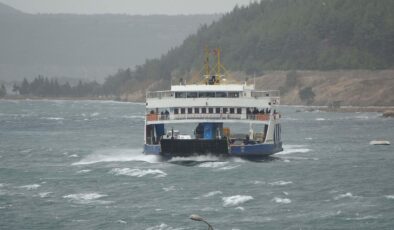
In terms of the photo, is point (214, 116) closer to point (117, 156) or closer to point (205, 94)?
point (205, 94)

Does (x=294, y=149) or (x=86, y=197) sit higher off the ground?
(x=294, y=149)

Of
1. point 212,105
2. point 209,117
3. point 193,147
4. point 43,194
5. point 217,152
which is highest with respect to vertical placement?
point 212,105

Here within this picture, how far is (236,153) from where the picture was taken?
8219cm

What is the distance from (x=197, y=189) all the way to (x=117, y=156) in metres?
26.6

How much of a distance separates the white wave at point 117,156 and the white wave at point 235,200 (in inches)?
865

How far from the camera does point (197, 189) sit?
67.6 metres

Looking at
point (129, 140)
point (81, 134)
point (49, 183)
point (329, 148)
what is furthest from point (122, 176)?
point (81, 134)

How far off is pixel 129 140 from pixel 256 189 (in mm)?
52011

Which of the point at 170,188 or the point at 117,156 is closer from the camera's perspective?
the point at 170,188

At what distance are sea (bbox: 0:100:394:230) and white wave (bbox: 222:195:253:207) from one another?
2.4 inches

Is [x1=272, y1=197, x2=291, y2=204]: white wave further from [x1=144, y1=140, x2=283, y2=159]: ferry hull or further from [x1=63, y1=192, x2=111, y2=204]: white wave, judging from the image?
[x1=144, y1=140, x2=283, y2=159]: ferry hull

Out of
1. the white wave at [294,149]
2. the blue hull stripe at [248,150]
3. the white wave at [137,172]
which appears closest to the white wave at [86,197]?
the white wave at [137,172]

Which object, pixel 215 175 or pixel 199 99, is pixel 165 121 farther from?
pixel 215 175

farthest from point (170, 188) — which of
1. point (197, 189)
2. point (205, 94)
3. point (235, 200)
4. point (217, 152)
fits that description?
point (205, 94)
